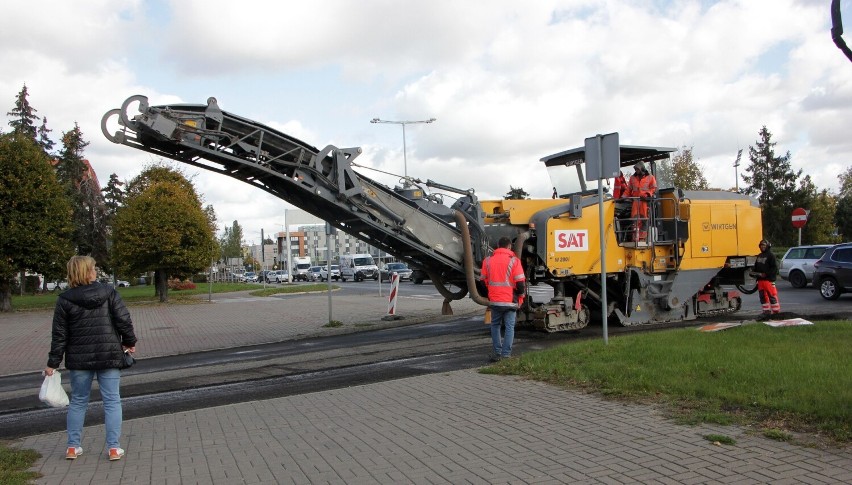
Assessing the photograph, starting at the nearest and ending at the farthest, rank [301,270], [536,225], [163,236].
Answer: [536,225]
[163,236]
[301,270]

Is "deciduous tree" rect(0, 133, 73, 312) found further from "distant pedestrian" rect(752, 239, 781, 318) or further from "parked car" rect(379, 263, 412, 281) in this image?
"distant pedestrian" rect(752, 239, 781, 318)

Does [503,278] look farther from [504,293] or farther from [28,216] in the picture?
[28,216]

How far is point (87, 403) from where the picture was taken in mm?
5391

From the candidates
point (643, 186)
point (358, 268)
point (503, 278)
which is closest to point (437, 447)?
point (503, 278)

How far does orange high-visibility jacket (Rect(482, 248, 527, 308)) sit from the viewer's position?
9171mm

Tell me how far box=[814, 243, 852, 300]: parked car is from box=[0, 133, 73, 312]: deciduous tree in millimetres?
26266

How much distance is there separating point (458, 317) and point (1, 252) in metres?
18.4

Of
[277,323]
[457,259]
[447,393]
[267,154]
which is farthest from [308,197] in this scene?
[277,323]

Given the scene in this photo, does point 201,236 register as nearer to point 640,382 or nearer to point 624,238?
point 624,238

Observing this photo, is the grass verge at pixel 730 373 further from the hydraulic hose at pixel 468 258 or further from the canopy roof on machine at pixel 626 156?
the canopy roof on machine at pixel 626 156

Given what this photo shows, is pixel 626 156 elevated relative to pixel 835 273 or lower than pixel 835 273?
elevated

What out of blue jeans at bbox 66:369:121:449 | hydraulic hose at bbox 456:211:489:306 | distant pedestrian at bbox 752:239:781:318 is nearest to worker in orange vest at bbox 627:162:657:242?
distant pedestrian at bbox 752:239:781:318

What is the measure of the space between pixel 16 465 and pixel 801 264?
24.2 meters

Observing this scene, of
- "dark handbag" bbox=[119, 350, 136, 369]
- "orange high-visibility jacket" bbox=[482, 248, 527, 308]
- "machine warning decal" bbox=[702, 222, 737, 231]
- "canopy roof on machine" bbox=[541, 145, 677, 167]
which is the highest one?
"canopy roof on machine" bbox=[541, 145, 677, 167]
